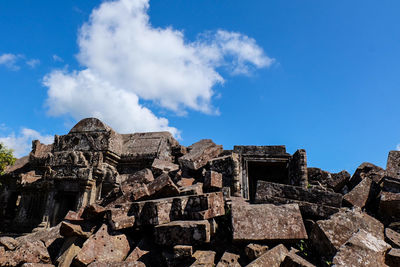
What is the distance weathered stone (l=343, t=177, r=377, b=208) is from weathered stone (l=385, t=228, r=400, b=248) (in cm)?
75

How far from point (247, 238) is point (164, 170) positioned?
11.1ft

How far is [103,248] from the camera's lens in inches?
152

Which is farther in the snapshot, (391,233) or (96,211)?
(96,211)

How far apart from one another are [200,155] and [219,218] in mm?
2402

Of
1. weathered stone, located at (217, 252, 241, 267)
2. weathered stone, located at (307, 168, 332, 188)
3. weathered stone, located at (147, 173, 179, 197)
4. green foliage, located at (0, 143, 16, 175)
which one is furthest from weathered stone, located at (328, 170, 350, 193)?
green foliage, located at (0, 143, 16, 175)

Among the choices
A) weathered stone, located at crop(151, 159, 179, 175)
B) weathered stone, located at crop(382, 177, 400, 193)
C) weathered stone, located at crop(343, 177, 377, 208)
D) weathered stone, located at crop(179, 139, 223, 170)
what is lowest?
weathered stone, located at crop(343, 177, 377, 208)

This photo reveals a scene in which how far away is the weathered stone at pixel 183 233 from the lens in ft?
11.8

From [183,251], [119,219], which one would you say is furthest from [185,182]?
[183,251]

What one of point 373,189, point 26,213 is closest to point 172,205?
point 373,189

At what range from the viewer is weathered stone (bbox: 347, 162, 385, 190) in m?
6.45

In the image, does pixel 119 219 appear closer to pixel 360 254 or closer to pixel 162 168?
pixel 162 168

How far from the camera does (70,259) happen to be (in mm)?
3951

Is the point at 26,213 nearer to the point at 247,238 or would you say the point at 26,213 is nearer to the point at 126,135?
the point at 126,135

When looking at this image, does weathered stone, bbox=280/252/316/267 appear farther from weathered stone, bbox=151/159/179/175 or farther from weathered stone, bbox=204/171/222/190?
weathered stone, bbox=151/159/179/175
